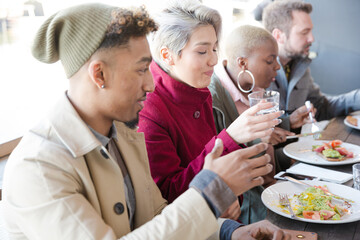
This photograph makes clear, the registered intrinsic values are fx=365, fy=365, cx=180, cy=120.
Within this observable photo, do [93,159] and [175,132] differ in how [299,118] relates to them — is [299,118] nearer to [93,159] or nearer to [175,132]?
[175,132]

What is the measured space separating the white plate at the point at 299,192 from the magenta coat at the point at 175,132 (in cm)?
23

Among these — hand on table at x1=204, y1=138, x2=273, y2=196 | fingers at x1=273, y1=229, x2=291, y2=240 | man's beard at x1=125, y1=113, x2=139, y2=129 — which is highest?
man's beard at x1=125, y1=113, x2=139, y2=129

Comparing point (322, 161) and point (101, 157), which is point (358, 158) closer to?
point (322, 161)

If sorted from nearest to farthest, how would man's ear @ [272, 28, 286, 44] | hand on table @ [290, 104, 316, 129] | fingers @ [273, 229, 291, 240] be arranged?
fingers @ [273, 229, 291, 240] < hand on table @ [290, 104, 316, 129] < man's ear @ [272, 28, 286, 44]

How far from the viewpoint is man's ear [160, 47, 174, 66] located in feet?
5.63

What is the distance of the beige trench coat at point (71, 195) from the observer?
0.88 metres

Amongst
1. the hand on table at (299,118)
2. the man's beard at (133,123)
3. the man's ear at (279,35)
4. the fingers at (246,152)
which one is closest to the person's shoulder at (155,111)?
the man's beard at (133,123)

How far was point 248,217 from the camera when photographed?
1859 mm

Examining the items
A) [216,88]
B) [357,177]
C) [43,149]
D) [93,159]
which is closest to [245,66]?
[216,88]

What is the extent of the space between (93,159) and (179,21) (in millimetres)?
892

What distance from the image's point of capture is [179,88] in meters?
1.68

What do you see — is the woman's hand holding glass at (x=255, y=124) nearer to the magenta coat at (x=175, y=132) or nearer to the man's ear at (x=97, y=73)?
the magenta coat at (x=175, y=132)

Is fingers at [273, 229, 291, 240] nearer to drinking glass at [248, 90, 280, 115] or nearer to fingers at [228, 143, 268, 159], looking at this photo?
fingers at [228, 143, 268, 159]

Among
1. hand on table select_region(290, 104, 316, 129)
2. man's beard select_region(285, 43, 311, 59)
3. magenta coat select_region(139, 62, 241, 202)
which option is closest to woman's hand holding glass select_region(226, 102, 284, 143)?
magenta coat select_region(139, 62, 241, 202)
